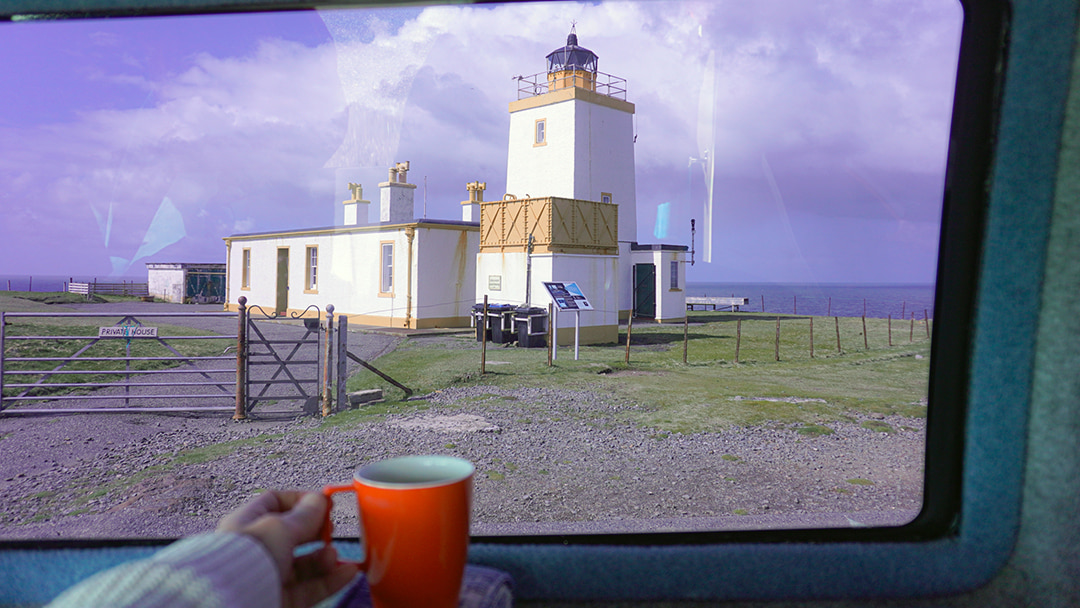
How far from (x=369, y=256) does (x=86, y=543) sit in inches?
391

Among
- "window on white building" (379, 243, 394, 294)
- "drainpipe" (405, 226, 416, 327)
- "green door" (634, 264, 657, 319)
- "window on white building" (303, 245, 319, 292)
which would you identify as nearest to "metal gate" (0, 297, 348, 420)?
"drainpipe" (405, 226, 416, 327)

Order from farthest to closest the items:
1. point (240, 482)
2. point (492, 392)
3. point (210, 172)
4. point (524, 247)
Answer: point (524, 247) < point (492, 392) < point (240, 482) < point (210, 172)

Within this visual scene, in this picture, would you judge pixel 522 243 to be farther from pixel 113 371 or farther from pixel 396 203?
pixel 113 371

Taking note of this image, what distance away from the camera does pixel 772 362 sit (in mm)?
6738

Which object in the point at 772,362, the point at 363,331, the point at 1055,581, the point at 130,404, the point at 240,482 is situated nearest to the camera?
the point at 1055,581

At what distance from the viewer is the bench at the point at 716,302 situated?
16.6 meters

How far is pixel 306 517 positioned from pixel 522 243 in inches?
321

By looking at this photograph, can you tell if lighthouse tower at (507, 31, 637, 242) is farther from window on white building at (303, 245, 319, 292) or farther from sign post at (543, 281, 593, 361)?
window on white building at (303, 245, 319, 292)

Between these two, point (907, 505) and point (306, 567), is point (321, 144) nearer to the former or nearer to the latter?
point (306, 567)

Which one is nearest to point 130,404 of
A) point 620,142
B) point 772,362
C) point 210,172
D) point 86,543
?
point 210,172

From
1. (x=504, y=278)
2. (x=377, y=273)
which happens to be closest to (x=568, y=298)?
(x=504, y=278)

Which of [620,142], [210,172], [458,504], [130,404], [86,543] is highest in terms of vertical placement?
[620,142]

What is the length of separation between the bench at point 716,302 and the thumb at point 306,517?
1653cm

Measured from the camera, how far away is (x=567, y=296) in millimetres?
7590
